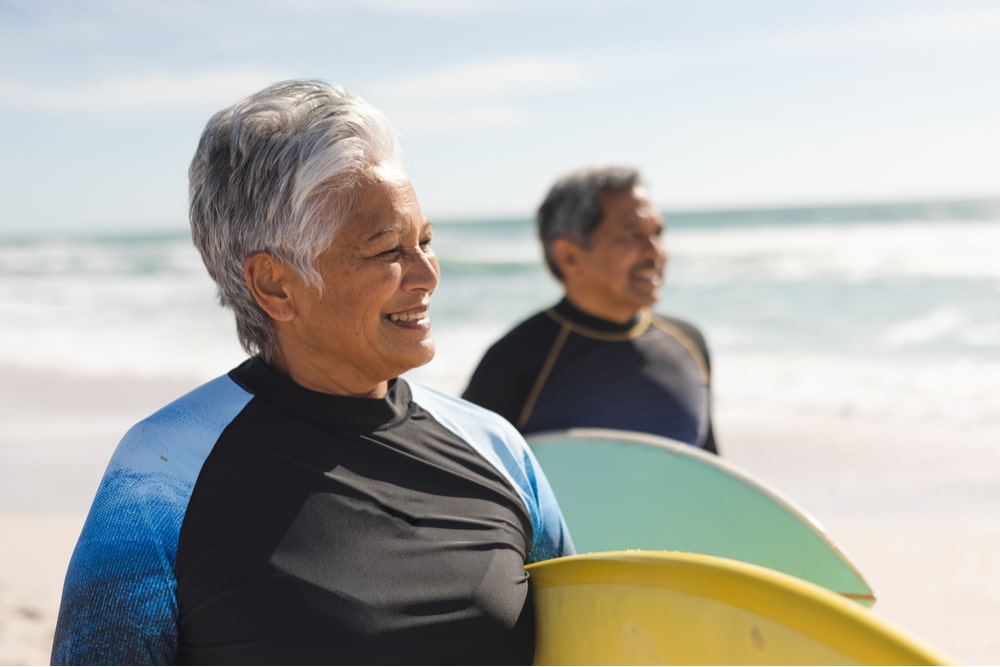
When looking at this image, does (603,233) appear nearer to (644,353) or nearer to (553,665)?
(644,353)

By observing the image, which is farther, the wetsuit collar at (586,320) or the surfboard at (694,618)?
the wetsuit collar at (586,320)

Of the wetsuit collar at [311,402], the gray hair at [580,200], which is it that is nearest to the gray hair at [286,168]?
the wetsuit collar at [311,402]

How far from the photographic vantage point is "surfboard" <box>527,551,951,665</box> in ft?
3.41

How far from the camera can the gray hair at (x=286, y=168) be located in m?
1.31

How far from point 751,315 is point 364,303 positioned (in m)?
11.9

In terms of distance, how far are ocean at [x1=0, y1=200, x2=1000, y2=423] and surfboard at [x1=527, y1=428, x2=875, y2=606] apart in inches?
207

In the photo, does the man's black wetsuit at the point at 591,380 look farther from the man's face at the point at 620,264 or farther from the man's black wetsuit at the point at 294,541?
the man's black wetsuit at the point at 294,541

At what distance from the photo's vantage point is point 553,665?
4.57ft

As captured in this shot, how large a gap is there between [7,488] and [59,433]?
1320mm

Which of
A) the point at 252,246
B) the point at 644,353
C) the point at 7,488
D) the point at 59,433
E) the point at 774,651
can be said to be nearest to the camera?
the point at 774,651

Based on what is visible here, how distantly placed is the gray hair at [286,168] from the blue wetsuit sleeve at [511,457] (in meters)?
0.30

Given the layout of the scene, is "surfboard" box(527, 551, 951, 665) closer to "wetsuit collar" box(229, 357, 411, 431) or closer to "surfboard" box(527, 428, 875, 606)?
"wetsuit collar" box(229, 357, 411, 431)

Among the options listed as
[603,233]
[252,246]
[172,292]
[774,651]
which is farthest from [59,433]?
[172,292]

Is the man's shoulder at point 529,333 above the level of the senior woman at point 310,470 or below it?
below
